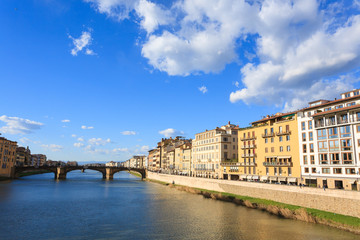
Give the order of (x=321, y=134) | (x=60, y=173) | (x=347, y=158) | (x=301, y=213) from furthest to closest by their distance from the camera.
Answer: (x=60, y=173), (x=321, y=134), (x=347, y=158), (x=301, y=213)

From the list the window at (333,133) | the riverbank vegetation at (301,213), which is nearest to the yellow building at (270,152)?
the window at (333,133)

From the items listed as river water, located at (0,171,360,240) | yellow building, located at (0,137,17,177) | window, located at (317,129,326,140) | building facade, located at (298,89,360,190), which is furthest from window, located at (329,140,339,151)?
yellow building, located at (0,137,17,177)

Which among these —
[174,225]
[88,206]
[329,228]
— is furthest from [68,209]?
[329,228]

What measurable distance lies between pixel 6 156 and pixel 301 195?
10956 cm

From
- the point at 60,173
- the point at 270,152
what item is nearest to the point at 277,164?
the point at 270,152

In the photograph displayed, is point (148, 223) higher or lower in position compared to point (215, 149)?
lower

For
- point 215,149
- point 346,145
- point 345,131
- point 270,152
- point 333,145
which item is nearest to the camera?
point 346,145

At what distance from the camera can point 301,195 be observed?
43281 mm

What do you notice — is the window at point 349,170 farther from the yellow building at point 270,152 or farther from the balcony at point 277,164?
the balcony at point 277,164

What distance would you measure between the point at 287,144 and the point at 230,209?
21107 millimetres

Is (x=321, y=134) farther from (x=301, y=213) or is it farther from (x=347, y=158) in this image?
(x=301, y=213)

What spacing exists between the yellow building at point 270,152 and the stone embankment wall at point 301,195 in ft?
24.6

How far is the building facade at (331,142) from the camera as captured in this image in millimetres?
44528

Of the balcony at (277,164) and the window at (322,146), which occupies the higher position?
the window at (322,146)
